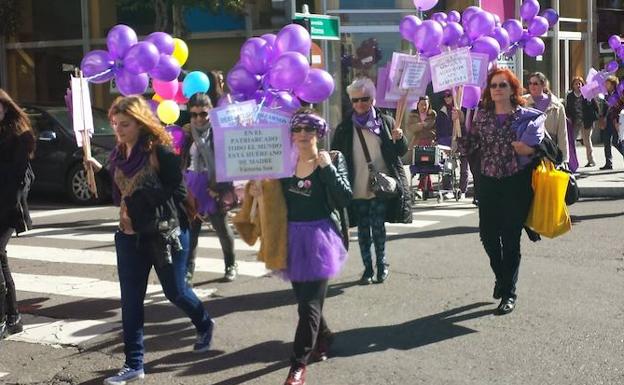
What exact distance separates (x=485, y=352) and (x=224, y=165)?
2.19 meters

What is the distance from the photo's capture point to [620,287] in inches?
283

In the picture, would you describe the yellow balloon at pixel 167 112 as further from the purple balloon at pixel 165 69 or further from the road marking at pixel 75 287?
the road marking at pixel 75 287

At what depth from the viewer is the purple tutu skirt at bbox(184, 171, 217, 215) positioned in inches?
288

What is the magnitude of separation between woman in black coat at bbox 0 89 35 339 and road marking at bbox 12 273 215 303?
1417 millimetres

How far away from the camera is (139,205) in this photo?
16.5ft

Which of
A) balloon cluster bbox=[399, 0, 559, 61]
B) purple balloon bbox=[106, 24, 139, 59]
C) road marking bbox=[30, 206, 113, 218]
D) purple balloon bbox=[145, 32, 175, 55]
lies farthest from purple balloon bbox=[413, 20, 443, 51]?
road marking bbox=[30, 206, 113, 218]

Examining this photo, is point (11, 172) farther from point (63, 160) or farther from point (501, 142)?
point (63, 160)

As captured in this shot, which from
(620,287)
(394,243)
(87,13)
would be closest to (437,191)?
(394,243)

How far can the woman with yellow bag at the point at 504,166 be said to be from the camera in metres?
6.25

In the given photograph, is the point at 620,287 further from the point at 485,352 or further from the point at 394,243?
the point at 394,243

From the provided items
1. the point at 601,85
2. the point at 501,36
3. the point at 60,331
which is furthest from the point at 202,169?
the point at 601,85

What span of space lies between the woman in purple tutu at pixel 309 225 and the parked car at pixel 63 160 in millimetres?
9636

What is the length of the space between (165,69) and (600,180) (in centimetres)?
1017

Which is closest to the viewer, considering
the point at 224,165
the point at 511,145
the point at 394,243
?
the point at 224,165
